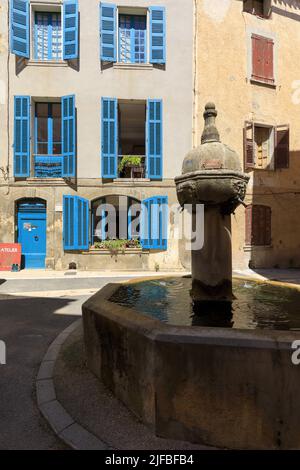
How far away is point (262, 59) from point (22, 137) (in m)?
11.2

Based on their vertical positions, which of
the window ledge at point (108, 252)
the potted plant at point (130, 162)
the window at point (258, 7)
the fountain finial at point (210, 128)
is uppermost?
the window at point (258, 7)

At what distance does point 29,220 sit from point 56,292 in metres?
5.96

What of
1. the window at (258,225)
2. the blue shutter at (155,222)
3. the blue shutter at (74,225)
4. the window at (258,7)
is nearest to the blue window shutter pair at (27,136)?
the blue shutter at (74,225)

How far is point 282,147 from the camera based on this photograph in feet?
49.4

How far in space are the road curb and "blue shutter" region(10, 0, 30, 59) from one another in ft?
43.6

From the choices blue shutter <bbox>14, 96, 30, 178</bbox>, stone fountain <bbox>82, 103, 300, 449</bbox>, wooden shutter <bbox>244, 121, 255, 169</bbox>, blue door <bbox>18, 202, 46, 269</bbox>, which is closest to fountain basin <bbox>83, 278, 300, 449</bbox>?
stone fountain <bbox>82, 103, 300, 449</bbox>

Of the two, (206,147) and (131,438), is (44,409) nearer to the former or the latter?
(131,438)

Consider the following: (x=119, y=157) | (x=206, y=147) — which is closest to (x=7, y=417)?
(x=206, y=147)

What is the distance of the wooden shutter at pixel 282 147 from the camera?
1504cm

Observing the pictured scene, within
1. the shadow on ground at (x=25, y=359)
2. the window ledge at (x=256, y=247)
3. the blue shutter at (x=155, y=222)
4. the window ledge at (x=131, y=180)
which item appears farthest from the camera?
the window ledge at (x=256, y=247)

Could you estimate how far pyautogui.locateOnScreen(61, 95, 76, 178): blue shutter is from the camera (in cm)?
1320

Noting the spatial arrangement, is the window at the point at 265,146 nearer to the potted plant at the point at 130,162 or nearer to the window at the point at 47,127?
the potted plant at the point at 130,162

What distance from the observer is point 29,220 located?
45.0ft

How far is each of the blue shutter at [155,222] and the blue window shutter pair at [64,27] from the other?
21.9ft
